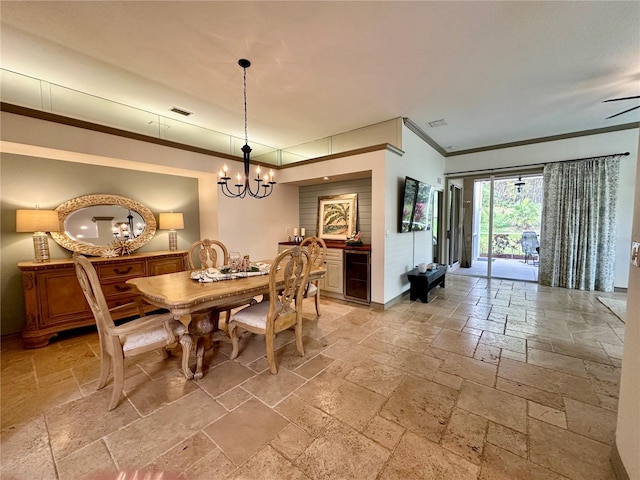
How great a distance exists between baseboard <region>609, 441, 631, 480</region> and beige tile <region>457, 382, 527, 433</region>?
372 millimetres

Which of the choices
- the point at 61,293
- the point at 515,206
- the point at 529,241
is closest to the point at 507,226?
the point at 515,206

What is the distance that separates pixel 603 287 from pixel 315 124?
5.99 meters

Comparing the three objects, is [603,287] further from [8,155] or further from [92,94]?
[8,155]

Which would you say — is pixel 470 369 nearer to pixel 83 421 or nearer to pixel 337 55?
pixel 83 421

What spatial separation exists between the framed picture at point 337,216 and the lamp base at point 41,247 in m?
3.97

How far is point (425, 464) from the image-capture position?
1.40 meters

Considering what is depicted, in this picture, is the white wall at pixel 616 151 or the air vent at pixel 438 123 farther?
the white wall at pixel 616 151

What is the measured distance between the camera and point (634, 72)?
9.31 feet

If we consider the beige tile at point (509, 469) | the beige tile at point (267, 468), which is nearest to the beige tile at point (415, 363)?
the beige tile at point (509, 469)

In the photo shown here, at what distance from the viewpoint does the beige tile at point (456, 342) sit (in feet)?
8.64

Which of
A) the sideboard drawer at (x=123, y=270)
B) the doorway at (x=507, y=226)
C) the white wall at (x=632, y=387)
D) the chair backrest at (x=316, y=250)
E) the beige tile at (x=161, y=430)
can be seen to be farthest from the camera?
the doorway at (x=507, y=226)

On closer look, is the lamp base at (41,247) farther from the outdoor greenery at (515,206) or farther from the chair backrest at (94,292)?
the outdoor greenery at (515,206)

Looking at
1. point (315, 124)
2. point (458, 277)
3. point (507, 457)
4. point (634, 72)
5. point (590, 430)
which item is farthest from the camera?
point (458, 277)

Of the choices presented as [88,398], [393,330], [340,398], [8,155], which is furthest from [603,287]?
[8,155]
